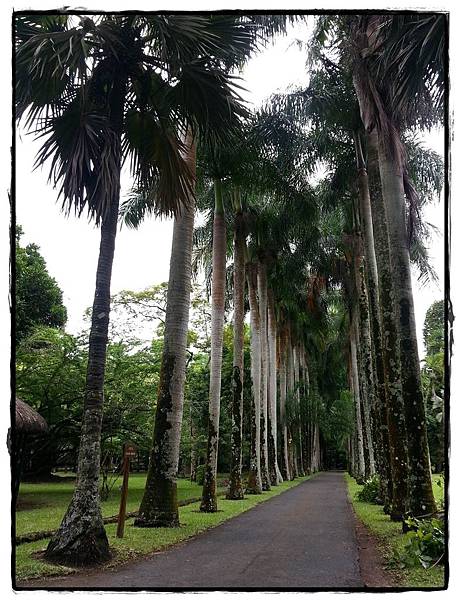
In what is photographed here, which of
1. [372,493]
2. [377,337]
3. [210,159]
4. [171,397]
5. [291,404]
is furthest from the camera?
[291,404]

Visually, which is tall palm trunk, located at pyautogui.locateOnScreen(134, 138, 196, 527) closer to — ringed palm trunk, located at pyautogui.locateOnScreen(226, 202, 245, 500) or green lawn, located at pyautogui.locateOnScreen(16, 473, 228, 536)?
green lawn, located at pyautogui.locateOnScreen(16, 473, 228, 536)

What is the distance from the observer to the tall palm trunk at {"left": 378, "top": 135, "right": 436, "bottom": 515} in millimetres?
7180

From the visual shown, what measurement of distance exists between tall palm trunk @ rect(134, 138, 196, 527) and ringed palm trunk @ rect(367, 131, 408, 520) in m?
3.50

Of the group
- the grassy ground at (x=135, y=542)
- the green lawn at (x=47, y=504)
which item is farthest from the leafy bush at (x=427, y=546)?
the green lawn at (x=47, y=504)

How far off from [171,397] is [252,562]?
413 cm

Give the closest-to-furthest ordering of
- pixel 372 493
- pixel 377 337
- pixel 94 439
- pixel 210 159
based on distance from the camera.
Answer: pixel 94 439
pixel 377 337
pixel 210 159
pixel 372 493

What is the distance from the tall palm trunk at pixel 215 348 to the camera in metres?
13.2

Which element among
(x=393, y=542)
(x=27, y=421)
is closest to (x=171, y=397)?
(x=27, y=421)

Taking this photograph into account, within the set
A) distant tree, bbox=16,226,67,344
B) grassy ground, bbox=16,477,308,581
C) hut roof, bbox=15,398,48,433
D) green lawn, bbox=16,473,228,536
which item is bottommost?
green lawn, bbox=16,473,228,536

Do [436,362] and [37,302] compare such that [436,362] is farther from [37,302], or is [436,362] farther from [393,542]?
[37,302]

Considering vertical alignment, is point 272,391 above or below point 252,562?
above

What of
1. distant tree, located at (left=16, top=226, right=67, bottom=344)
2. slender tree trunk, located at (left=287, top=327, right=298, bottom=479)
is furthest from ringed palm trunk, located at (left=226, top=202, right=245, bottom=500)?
slender tree trunk, located at (left=287, top=327, right=298, bottom=479)

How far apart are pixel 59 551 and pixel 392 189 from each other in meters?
6.21

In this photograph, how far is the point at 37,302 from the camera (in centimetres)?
1262
